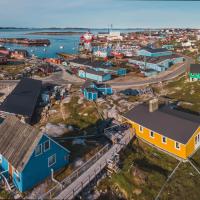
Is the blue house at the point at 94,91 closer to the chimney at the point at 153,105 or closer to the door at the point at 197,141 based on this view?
the chimney at the point at 153,105

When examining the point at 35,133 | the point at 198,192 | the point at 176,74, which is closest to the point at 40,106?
the point at 35,133

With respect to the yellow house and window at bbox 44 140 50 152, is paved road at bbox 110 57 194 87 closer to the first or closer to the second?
the yellow house

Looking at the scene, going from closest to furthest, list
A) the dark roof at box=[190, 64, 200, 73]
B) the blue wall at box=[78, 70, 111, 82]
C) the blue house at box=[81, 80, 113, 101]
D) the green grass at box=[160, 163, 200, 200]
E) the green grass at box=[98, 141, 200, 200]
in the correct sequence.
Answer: the green grass at box=[160, 163, 200, 200] → the green grass at box=[98, 141, 200, 200] → the blue house at box=[81, 80, 113, 101] → the dark roof at box=[190, 64, 200, 73] → the blue wall at box=[78, 70, 111, 82]

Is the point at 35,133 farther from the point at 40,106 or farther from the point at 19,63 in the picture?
the point at 19,63

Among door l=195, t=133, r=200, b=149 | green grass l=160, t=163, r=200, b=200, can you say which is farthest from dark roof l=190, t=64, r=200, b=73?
green grass l=160, t=163, r=200, b=200

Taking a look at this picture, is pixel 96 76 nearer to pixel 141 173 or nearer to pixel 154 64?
pixel 154 64

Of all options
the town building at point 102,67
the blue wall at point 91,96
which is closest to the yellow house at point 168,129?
the blue wall at point 91,96

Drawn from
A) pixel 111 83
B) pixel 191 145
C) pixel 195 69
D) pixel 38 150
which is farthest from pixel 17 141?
pixel 195 69
